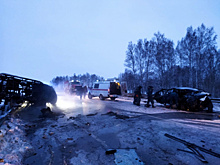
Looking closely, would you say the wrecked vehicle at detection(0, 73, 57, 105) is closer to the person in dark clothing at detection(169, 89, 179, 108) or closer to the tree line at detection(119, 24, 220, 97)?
the person in dark clothing at detection(169, 89, 179, 108)

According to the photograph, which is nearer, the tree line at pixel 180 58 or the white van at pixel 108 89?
the white van at pixel 108 89

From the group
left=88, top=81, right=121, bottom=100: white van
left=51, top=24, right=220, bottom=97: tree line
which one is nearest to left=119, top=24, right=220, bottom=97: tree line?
left=51, top=24, right=220, bottom=97: tree line

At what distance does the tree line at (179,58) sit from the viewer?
25438 millimetres

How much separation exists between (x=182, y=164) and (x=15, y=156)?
3814 mm

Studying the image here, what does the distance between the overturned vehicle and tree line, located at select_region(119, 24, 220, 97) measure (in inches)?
727

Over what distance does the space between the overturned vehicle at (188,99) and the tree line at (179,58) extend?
18.5 m

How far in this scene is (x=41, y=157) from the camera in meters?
3.08

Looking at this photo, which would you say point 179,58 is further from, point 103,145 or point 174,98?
point 103,145

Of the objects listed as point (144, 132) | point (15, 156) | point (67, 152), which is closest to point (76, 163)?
point (67, 152)

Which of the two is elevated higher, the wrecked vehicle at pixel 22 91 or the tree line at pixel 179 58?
the tree line at pixel 179 58

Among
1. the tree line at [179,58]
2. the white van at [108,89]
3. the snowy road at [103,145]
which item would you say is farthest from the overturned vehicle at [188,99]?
the tree line at [179,58]

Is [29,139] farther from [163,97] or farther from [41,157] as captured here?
[163,97]

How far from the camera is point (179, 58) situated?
30.5 metres

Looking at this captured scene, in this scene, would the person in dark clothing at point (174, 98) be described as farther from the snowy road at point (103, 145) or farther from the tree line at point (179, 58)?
the tree line at point (179, 58)
